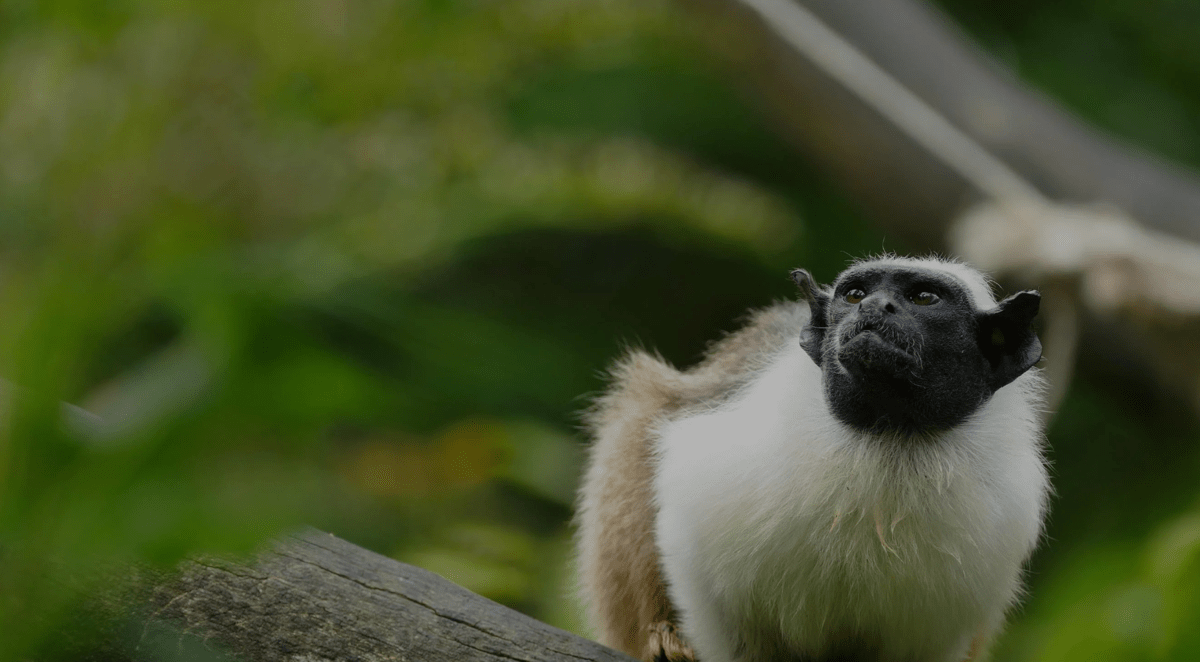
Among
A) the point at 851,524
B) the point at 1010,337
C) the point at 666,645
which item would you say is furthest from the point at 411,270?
the point at 1010,337

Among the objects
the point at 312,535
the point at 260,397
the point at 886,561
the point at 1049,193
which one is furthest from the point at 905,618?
the point at 1049,193

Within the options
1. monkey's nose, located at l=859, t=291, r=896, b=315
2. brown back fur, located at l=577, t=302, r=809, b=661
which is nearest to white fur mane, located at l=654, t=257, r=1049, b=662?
monkey's nose, located at l=859, t=291, r=896, b=315

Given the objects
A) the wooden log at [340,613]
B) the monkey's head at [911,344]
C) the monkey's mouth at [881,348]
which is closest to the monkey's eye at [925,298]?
the monkey's head at [911,344]

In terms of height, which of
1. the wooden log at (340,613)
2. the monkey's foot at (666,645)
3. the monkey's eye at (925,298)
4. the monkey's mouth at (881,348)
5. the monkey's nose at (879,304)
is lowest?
the wooden log at (340,613)

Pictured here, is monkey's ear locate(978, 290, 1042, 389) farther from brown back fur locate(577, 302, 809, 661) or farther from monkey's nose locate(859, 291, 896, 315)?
brown back fur locate(577, 302, 809, 661)

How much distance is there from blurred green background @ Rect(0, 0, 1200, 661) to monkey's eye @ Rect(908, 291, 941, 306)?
566 mm

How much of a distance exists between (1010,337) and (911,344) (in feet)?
0.78

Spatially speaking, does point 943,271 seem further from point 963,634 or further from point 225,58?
point 225,58

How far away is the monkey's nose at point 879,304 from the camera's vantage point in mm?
2061

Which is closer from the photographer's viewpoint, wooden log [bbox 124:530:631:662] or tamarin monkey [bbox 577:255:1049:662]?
wooden log [bbox 124:530:631:662]

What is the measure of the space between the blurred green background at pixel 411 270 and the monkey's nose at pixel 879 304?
0.56 metres

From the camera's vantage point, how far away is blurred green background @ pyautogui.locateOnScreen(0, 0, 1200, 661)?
771 mm

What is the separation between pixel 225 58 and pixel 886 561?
1.87 m

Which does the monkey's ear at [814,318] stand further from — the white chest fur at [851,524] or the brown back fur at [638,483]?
the brown back fur at [638,483]
